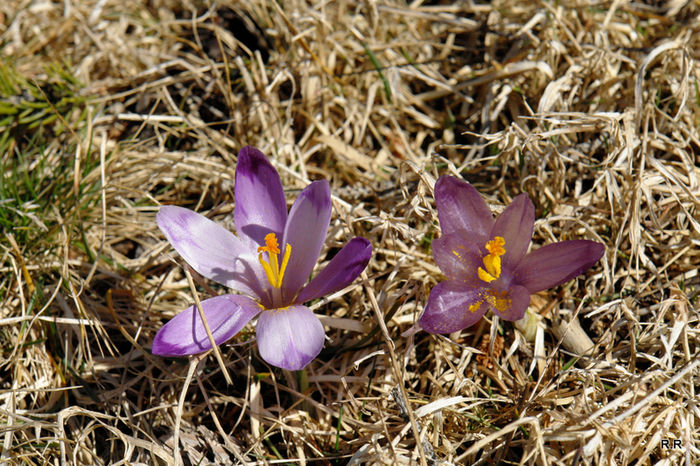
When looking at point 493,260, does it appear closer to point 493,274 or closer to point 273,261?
point 493,274

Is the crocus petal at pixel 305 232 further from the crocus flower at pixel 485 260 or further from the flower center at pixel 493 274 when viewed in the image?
the flower center at pixel 493 274

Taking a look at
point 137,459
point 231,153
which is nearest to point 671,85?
point 231,153

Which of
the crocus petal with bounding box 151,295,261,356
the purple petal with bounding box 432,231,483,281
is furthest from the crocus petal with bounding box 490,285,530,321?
the crocus petal with bounding box 151,295,261,356

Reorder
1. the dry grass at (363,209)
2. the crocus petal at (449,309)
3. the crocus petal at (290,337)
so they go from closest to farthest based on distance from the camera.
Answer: the crocus petal at (290,337), the crocus petal at (449,309), the dry grass at (363,209)

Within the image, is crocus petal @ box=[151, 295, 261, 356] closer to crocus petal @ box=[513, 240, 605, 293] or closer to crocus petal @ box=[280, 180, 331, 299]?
crocus petal @ box=[280, 180, 331, 299]

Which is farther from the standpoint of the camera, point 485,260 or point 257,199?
point 257,199

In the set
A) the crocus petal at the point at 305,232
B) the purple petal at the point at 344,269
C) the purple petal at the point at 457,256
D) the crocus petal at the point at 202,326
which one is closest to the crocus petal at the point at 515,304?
the purple petal at the point at 457,256

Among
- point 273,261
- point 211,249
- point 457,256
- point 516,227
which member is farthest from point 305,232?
point 516,227
